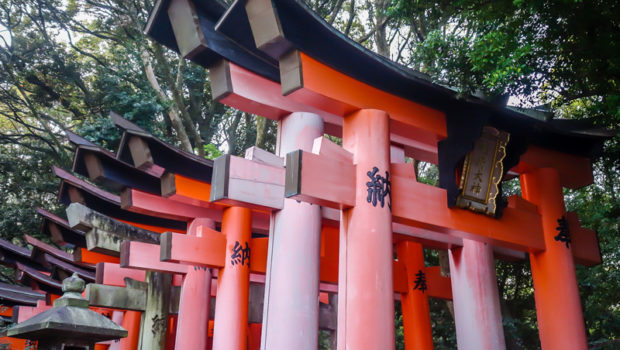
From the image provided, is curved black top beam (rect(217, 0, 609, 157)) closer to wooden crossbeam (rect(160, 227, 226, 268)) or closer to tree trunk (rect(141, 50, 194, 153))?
wooden crossbeam (rect(160, 227, 226, 268))

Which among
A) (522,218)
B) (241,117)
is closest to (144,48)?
(241,117)

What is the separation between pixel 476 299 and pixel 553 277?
65.9 inches

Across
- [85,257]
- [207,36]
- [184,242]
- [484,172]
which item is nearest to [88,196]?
[85,257]

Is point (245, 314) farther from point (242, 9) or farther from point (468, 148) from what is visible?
point (242, 9)

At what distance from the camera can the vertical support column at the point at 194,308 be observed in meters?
8.77

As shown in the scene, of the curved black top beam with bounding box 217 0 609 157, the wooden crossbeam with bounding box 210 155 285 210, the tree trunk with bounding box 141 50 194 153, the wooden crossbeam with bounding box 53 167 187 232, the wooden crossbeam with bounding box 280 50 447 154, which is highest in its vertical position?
the tree trunk with bounding box 141 50 194 153

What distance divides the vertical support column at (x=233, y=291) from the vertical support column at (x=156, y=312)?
9.20 feet

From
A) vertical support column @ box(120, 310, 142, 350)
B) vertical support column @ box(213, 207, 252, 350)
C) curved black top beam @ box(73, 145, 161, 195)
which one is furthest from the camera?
vertical support column @ box(120, 310, 142, 350)

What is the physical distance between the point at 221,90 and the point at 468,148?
279 cm

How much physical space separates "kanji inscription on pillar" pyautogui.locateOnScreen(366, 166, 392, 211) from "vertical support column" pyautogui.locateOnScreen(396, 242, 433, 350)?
5230mm

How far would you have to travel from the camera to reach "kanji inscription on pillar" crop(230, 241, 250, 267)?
806cm

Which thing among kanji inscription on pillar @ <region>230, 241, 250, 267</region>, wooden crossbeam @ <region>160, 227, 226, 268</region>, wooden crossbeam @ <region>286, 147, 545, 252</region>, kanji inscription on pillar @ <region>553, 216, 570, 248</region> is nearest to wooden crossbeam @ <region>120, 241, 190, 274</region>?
wooden crossbeam @ <region>160, 227, 226, 268</region>

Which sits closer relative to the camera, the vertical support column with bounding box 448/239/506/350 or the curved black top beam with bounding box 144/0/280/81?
the curved black top beam with bounding box 144/0/280/81

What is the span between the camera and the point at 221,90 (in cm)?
567
